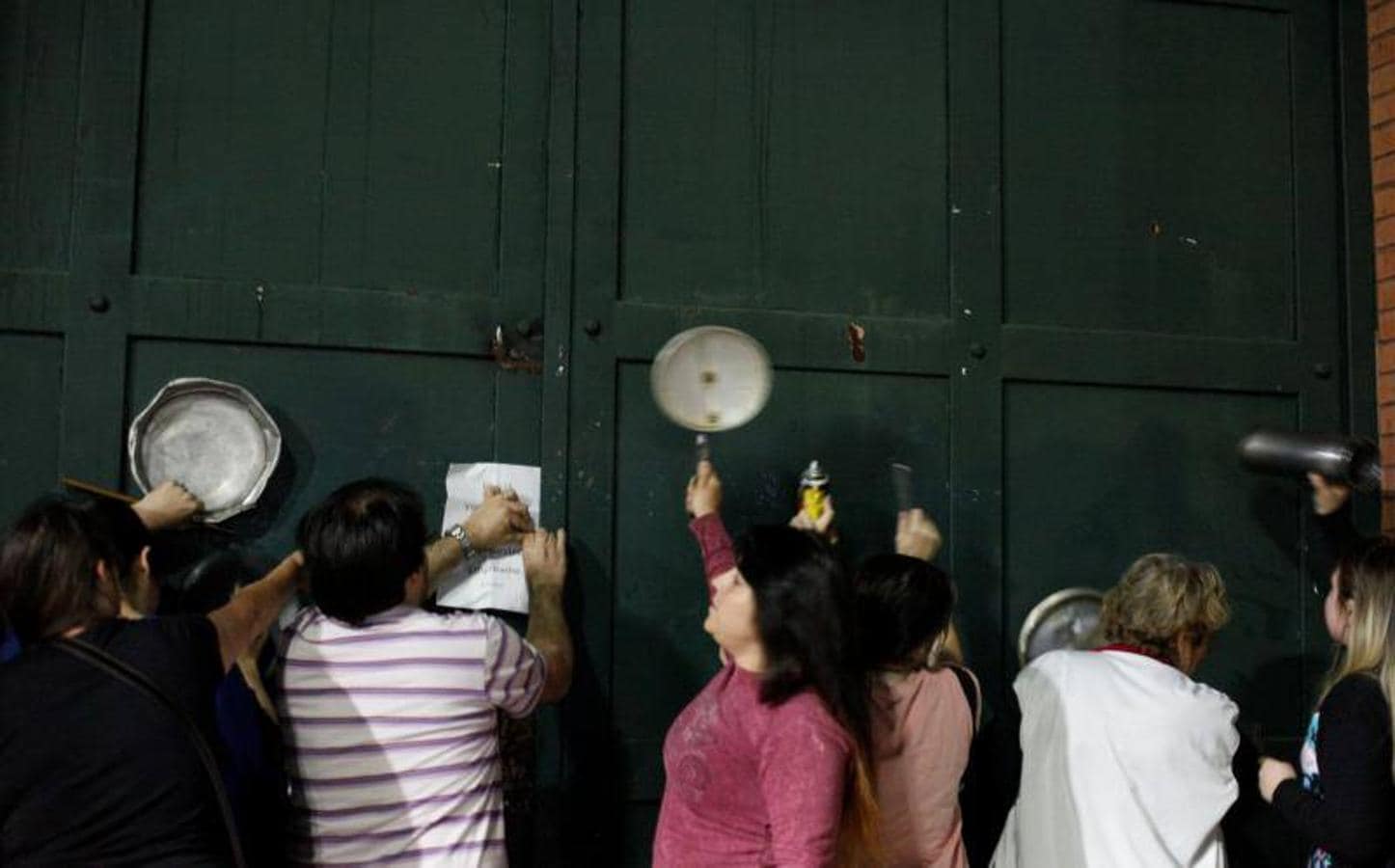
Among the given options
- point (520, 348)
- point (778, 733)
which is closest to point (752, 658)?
point (778, 733)

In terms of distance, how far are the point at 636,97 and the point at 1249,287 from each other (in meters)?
1.81

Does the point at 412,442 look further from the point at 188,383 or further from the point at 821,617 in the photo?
the point at 821,617

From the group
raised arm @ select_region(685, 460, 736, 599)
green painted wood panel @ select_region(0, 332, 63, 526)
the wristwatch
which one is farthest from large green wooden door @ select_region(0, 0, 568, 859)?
raised arm @ select_region(685, 460, 736, 599)

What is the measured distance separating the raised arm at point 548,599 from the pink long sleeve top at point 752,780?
661 millimetres

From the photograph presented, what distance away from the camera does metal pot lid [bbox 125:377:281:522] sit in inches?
123

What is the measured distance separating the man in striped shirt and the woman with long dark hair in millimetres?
424

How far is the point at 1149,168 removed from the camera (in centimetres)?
384

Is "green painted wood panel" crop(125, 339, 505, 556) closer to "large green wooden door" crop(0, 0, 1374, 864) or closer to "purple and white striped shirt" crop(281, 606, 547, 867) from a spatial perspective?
"large green wooden door" crop(0, 0, 1374, 864)

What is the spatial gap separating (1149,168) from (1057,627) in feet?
4.32

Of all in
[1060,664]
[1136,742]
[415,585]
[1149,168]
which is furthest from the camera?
[1149,168]

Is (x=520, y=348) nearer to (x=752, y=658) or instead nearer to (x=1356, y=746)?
(x=752, y=658)

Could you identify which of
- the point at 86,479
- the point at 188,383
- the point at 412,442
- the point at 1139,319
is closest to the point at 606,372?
the point at 412,442

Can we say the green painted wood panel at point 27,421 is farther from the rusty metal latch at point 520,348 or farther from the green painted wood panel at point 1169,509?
the green painted wood panel at point 1169,509

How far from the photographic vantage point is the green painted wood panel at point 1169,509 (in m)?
3.68
